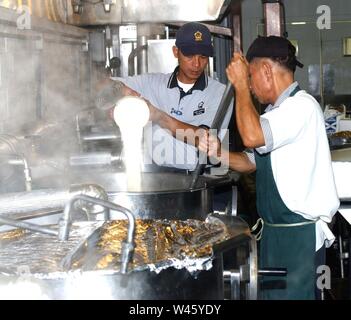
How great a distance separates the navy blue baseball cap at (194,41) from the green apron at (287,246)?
48.5 inches

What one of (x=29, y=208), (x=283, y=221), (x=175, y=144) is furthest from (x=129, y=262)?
(x=175, y=144)

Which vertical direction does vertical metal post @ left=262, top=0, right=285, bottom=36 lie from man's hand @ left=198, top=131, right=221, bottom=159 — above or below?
above

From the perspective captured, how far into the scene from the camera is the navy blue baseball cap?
4.24 metres

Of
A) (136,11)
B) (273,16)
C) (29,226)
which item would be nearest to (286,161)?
(29,226)

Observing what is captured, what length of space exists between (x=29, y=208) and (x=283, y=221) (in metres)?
1.36

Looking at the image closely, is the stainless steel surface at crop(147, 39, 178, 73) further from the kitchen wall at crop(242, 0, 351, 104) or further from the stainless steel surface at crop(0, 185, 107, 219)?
the kitchen wall at crop(242, 0, 351, 104)

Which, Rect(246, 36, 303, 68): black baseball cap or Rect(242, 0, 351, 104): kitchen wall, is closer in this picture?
Rect(246, 36, 303, 68): black baseball cap

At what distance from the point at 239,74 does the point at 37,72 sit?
1755 mm

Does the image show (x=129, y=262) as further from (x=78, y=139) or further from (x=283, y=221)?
(x=78, y=139)

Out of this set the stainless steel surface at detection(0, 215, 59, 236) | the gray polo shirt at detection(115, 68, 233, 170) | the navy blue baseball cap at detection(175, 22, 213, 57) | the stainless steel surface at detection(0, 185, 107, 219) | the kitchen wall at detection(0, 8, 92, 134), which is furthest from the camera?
the gray polo shirt at detection(115, 68, 233, 170)

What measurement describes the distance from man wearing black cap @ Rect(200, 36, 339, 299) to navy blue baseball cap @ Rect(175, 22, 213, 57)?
1053 millimetres

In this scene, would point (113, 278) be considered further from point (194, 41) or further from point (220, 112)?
point (194, 41)

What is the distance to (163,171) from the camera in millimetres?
4035


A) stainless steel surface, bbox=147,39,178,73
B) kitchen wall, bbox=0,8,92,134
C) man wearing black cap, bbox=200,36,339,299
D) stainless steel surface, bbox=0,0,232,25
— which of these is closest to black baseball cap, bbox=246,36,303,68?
man wearing black cap, bbox=200,36,339,299
